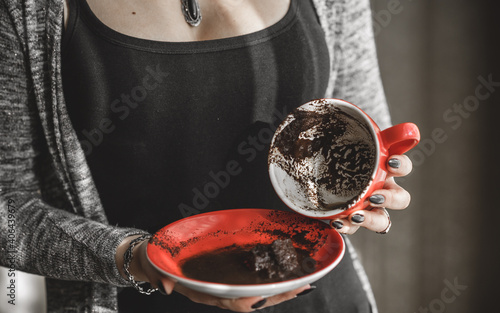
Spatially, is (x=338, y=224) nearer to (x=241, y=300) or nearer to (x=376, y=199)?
(x=376, y=199)

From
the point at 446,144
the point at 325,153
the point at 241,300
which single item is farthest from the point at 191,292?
the point at 446,144

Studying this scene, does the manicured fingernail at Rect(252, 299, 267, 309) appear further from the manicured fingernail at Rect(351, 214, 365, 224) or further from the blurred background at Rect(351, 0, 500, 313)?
the blurred background at Rect(351, 0, 500, 313)

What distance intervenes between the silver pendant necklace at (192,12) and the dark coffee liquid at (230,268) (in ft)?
1.54

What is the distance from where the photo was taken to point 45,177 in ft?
2.95

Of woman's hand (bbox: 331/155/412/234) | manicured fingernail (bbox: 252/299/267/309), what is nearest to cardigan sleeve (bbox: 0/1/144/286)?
manicured fingernail (bbox: 252/299/267/309)

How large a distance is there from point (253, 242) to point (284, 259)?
122mm

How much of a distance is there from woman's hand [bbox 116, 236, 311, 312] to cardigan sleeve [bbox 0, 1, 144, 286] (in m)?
0.07

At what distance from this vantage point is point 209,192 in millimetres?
884

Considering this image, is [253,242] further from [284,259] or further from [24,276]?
[24,276]

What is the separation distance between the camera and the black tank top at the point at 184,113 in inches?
31.0

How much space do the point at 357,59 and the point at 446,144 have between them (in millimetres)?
896

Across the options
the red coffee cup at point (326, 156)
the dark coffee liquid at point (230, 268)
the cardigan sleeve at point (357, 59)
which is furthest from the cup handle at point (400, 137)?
the cardigan sleeve at point (357, 59)

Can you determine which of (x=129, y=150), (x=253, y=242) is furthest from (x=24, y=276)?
(x=253, y=242)

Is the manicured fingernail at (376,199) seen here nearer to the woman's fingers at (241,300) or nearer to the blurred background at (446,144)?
the woman's fingers at (241,300)
